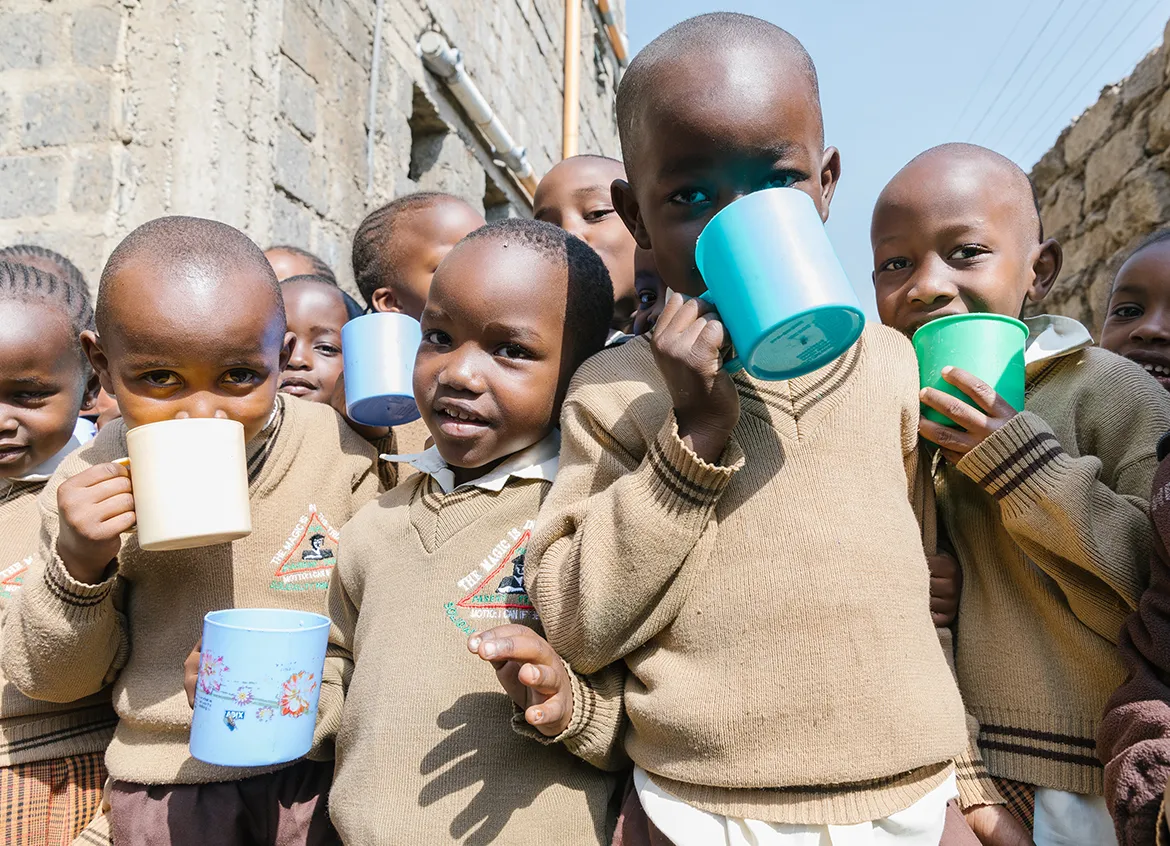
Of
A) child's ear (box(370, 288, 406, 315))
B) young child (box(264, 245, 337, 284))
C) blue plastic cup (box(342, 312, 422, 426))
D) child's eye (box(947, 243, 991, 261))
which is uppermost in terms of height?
child's eye (box(947, 243, 991, 261))

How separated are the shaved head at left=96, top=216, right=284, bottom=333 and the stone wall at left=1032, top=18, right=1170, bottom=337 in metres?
4.33

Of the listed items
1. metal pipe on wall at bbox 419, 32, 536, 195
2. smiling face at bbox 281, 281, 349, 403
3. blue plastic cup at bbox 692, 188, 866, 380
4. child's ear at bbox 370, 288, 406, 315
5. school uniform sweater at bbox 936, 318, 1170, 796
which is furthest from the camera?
metal pipe on wall at bbox 419, 32, 536, 195

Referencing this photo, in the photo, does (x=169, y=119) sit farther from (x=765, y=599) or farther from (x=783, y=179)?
(x=765, y=599)

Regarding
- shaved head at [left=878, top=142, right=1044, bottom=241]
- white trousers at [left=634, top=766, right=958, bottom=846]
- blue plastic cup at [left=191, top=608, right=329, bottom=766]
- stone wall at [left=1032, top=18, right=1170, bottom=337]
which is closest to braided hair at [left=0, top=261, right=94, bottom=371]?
blue plastic cup at [left=191, top=608, right=329, bottom=766]

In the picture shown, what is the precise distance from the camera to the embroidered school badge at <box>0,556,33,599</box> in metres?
1.93

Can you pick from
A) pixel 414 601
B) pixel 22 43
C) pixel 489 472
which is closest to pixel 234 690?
pixel 414 601

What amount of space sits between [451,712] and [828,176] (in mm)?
1090

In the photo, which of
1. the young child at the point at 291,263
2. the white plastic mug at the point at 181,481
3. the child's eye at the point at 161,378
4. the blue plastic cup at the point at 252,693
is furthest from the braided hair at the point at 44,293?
the blue plastic cup at the point at 252,693

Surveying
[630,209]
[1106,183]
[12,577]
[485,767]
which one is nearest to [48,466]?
[12,577]

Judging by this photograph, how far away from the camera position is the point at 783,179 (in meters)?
1.38

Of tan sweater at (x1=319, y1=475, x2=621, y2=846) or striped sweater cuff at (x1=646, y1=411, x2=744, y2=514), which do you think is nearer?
striped sweater cuff at (x1=646, y1=411, x2=744, y2=514)

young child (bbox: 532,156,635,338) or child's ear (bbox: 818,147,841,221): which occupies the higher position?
child's ear (bbox: 818,147,841,221)

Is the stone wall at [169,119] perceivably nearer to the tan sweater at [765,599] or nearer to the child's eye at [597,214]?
the child's eye at [597,214]

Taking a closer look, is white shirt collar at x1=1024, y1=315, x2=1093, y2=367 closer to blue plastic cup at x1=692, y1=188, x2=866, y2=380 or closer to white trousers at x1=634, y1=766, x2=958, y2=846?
blue plastic cup at x1=692, y1=188, x2=866, y2=380
